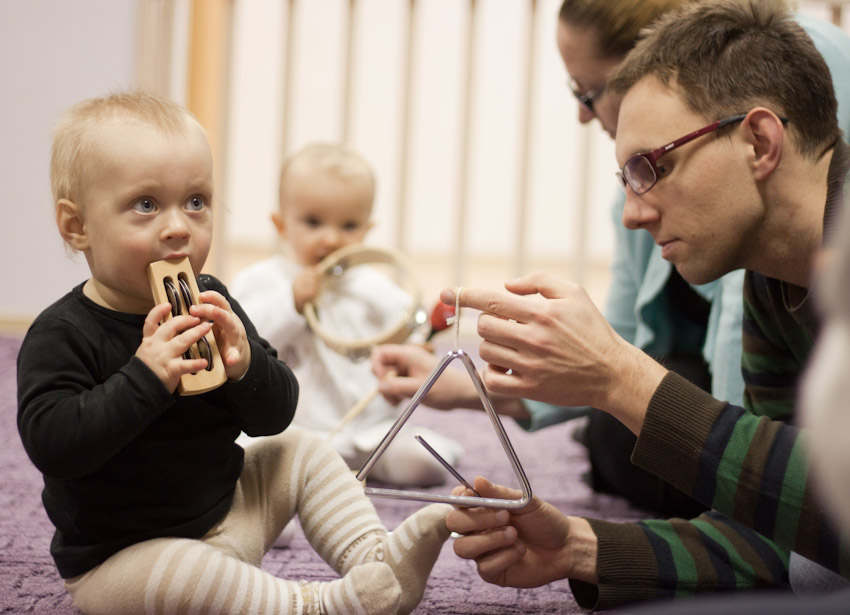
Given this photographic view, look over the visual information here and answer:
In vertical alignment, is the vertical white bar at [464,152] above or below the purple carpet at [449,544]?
above

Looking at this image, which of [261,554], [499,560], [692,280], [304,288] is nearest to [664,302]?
[692,280]

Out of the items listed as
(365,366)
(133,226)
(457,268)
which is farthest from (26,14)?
(133,226)

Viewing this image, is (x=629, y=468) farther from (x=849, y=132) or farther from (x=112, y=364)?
(x=112, y=364)

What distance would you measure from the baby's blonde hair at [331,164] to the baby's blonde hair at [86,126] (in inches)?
30.1

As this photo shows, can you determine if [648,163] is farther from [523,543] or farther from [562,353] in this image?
[523,543]

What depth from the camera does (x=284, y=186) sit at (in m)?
1.56

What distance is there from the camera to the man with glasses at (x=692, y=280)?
79 cm

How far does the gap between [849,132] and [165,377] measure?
873 millimetres

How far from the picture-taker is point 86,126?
74cm

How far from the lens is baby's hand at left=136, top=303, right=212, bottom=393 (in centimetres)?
68


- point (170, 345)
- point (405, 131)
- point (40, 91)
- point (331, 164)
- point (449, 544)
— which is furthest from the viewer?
point (405, 131)

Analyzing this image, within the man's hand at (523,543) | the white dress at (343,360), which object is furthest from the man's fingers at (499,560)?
the white dress at (343,360)

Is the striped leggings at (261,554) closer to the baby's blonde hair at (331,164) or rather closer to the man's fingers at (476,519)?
the man's fingers at (476,519)

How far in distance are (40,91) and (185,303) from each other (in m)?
2.07
